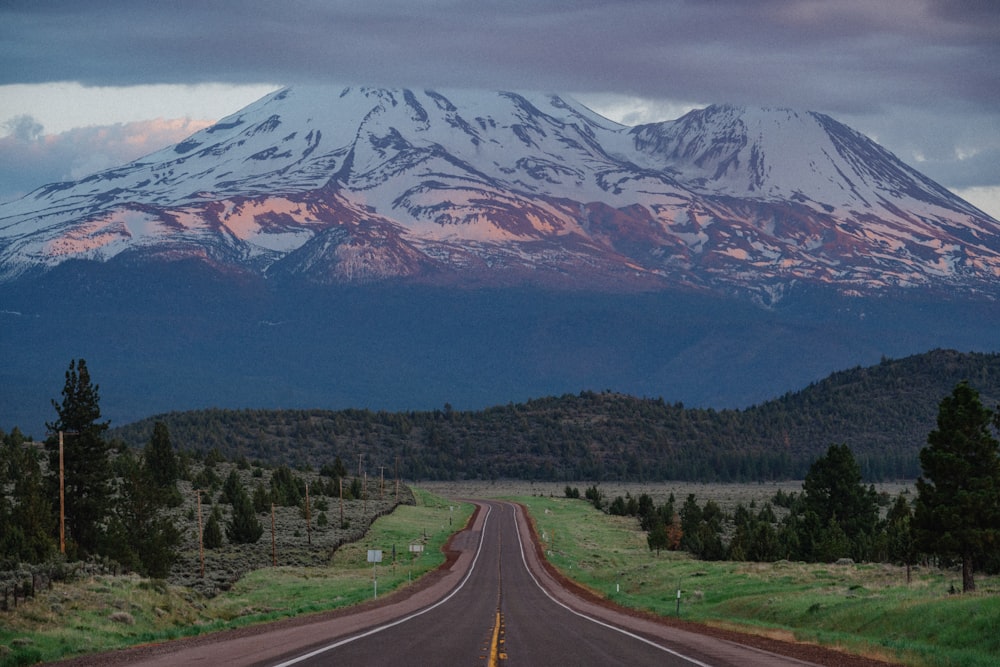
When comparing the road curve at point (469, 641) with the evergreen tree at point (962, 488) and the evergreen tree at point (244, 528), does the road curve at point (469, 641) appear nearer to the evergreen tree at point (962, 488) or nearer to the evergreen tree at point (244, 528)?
the evergreen tree at point (962, 488)

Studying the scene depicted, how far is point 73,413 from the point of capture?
67062 mm

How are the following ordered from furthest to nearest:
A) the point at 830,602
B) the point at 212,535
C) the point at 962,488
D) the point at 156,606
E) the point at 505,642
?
the point at 212,535, the point at 962,488, the point at 156,606, the point at 830,602, the point at 505,642

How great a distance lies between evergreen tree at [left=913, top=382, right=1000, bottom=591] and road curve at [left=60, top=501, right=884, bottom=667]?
34.6 feet

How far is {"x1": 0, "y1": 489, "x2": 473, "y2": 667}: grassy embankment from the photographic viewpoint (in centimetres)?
3556

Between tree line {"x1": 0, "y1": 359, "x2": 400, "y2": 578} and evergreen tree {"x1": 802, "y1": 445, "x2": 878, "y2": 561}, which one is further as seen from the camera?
evergreen tree {"x1": 802, "y1": 445, "x2": 878, "y2": 561}

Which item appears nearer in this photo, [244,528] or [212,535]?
[212,535]

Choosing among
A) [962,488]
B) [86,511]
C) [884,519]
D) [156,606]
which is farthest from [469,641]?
[884,519]

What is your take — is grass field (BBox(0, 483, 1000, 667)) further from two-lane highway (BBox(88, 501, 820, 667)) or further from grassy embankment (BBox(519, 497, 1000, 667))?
two-lane highway (BBox(88, 501, 820, 667))

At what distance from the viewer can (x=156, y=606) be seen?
4444 cm

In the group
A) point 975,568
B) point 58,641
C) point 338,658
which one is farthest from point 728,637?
point 975,568

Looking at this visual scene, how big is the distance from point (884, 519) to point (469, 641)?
2733 inches

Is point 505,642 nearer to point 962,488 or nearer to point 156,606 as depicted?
point 156,606

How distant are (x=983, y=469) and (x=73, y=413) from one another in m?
41.8

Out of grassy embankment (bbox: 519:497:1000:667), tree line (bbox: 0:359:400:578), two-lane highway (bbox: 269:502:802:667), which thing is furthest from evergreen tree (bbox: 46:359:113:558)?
grassy embankment (bbox: 519:497:1000:667)
